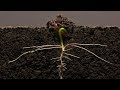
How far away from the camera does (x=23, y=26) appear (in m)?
1.62

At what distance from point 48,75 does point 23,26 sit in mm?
413

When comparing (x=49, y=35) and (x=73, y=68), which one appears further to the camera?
(x=49, y=35)

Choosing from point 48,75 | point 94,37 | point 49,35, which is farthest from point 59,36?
point 48,75

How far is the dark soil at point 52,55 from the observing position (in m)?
1.29

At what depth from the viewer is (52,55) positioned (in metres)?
1.39

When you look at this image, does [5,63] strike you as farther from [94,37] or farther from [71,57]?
[94,37]

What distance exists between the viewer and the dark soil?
1.29 m
